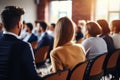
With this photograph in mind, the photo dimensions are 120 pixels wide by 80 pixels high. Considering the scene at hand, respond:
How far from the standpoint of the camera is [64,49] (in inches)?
133

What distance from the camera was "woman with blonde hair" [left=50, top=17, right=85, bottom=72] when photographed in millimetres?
3359

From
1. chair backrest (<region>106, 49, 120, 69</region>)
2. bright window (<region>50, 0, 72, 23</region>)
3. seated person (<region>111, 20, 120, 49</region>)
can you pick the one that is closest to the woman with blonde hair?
chair backrest (<region>106, 49, 120, 69</region>)

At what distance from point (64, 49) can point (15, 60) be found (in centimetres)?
117

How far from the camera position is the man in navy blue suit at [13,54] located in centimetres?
229

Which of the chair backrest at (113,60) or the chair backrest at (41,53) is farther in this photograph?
the chair backrest at (41,53)

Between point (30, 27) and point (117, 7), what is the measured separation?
147 inches

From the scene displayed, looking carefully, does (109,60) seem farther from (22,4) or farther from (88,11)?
(22,4)

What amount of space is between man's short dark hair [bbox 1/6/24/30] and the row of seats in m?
0.54

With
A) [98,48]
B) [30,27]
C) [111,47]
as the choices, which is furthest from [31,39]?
[98,48]

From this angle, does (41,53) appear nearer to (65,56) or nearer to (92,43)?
(92,43)

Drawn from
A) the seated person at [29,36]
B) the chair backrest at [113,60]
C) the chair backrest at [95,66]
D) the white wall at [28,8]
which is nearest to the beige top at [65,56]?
the chair backrest at [95,66]

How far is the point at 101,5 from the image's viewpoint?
1075 cm

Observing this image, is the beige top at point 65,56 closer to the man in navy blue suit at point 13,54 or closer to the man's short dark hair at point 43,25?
the man in navy blue suit at point 13,54

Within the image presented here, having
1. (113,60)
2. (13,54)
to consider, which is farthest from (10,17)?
(113,60)
